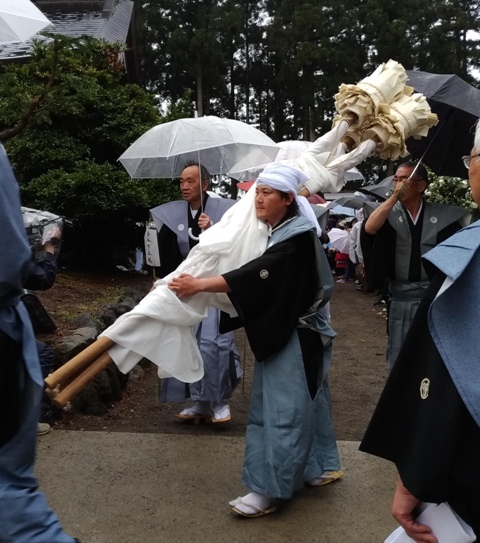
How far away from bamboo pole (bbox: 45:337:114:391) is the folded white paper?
1.64 metres

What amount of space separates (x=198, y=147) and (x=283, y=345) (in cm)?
249

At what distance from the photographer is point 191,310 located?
3186mm

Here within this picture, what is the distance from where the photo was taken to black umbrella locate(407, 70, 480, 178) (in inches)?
A: 166

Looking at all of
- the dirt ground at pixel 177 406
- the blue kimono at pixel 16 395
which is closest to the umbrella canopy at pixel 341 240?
the dirt ground at pixel 177 406

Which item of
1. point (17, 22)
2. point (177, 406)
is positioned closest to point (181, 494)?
point (177, 406)

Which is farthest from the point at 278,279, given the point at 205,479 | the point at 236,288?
the point at 205,479

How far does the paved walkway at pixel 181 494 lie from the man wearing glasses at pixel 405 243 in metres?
0.93

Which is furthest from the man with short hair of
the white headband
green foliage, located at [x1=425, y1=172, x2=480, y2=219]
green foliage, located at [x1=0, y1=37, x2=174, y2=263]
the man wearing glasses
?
green foliage, located at [x1=425, y1=172, x2=480, y2=219]

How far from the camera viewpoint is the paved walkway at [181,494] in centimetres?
313

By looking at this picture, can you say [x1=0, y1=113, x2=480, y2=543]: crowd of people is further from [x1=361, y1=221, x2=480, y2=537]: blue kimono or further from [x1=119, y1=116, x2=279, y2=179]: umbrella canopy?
[x1=119, y1=116, x2=279, y2=179]: umbrella canopy

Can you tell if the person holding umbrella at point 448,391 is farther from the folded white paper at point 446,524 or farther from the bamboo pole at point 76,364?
the bamboo pole at point 76,364

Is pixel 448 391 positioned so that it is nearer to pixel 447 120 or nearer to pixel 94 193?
pixel 447 120

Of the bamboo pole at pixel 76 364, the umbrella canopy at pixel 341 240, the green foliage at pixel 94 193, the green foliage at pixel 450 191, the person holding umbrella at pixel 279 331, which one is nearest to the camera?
the bamboo pole at pixel 76 364

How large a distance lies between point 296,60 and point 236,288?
78.2 ft
